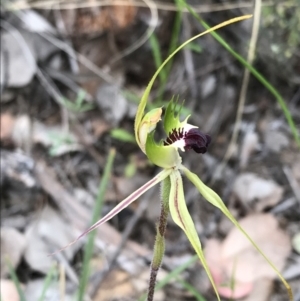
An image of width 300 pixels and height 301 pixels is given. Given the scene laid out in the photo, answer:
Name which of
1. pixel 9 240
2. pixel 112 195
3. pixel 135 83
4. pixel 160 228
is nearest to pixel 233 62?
pixel 135 83

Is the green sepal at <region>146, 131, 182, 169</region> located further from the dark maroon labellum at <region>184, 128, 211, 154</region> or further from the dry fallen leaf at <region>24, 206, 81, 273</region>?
the dry fallen leaf at <region>24, 206, 81, 273</region>

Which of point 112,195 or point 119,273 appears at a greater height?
point 112,195

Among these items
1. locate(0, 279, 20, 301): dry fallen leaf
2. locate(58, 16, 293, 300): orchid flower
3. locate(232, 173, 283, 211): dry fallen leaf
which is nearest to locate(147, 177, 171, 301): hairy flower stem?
locate(58, 16, 293, 300): orchid flower

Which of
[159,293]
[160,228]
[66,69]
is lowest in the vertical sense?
[160,228]

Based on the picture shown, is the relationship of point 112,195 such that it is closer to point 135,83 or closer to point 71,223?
point 71,223

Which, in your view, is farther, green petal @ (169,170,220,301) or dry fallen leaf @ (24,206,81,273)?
dry fallen leaf @ (24,206,81,273)

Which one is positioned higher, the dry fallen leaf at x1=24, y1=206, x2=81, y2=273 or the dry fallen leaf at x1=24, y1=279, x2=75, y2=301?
the dry fallen leaf at x1=24, y1=206, x2=81, y2=273

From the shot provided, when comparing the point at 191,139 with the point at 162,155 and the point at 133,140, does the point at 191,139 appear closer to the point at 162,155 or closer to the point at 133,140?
the point at 162,155
